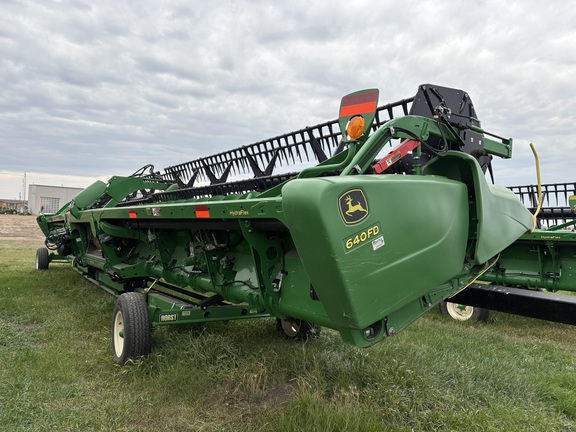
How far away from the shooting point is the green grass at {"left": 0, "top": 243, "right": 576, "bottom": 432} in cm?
259

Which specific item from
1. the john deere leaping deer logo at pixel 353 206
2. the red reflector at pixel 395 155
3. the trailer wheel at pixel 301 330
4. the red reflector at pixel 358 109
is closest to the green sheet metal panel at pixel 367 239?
the john deere leaping deer logo at pixel 353 206

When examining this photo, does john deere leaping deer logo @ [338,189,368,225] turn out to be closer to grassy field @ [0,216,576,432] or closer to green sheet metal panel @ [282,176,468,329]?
green sheet metal panel @ [282,176,468,329]

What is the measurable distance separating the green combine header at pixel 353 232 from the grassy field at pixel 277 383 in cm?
33

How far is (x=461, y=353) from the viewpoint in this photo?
3988 millimetres

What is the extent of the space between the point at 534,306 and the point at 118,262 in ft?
14.9

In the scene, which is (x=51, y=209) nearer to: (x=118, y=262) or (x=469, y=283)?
(x=118, y=262)

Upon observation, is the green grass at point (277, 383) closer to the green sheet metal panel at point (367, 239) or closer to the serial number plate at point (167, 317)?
the serial number plate at point (167, 317)

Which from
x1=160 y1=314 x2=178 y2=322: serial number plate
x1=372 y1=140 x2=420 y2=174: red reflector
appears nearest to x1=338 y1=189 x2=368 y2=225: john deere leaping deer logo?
x1=372 y1=140 x2=420 y2=174: red reflector

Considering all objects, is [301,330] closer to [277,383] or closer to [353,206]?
[277,383]

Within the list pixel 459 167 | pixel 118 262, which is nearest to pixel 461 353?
pixel 459 167

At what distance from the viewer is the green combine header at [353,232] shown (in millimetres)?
1753

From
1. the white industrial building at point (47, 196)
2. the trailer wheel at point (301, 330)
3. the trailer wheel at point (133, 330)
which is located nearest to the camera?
the trailer wheel at point (133, 330)

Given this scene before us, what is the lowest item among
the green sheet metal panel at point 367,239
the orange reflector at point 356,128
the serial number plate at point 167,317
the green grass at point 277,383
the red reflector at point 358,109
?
the green grass at point 277,383

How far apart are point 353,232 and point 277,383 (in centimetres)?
183
